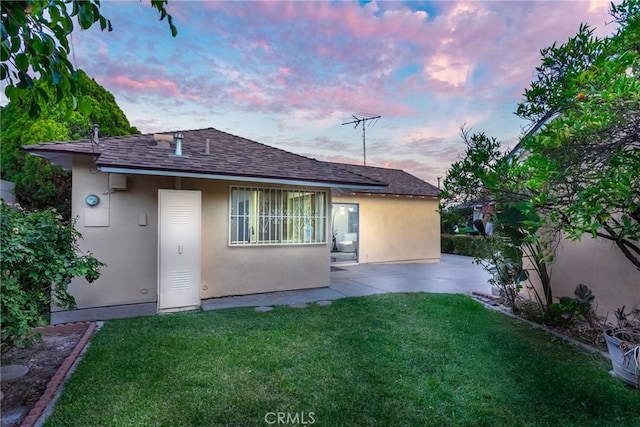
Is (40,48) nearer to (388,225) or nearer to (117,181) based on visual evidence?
(117,181)

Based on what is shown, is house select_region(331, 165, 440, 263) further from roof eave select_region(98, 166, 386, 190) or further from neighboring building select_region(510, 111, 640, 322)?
neighboring building select_region(510, 111, 640, 322)

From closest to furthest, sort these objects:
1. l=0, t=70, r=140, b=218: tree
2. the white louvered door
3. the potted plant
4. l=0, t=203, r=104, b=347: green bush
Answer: l=0, t=203, r=104, b=347: green bush → the potted plant → the white louvered door → l=0, t=70, r=140, b=218: tree

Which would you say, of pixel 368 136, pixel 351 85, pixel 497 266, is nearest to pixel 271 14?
pixel 351 85

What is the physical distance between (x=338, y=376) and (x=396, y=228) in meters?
12.7

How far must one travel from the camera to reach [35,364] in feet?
15.1

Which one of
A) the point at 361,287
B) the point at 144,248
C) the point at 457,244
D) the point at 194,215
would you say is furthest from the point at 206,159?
the point at 457,244

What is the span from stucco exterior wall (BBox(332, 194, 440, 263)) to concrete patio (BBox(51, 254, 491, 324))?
2.91 feet

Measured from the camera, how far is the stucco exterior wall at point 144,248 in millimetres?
7543

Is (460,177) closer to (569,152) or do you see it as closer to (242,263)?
(569,152)

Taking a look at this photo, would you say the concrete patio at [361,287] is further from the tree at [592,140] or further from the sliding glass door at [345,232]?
the tree at [592,140]

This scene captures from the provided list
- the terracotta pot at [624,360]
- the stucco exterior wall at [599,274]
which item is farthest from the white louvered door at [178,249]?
the stucco exterior wall at [599,274]

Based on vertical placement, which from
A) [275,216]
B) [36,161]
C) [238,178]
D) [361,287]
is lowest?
[361,287]

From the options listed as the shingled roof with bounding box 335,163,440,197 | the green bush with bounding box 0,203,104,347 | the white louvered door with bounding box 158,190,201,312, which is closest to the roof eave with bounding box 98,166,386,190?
the white louvered door with bounding box 158,190,201,312

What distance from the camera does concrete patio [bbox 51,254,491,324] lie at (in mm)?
7246
